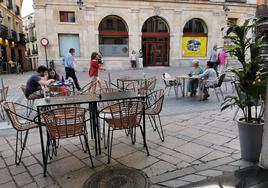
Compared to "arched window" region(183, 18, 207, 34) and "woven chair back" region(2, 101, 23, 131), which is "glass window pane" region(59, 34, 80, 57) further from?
"woven chair back" region(2, 101, 23, 131)

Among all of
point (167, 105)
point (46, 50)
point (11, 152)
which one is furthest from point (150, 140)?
point (46, 50)

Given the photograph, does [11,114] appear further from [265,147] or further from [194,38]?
[194,38]

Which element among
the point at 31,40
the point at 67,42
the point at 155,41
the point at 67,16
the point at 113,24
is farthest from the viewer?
the point at 31,40

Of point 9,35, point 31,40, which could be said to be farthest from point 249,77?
point 31,40

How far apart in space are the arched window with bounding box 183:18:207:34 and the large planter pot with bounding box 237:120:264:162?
19.5 meters

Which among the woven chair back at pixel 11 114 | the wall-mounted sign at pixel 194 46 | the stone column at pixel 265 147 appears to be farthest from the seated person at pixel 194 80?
the wall-mounted sign at pixel 194 46

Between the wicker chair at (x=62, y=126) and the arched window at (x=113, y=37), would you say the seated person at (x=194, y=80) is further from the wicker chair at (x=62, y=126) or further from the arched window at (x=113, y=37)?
the arched window at (x=113, y=37)

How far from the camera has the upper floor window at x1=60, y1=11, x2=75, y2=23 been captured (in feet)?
59.4

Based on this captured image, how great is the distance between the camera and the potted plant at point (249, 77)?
115 inches

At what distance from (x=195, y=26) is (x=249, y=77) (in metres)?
20.2

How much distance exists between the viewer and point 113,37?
19.6 meters

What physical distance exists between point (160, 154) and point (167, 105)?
327cm

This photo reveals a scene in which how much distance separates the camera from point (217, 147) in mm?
3596

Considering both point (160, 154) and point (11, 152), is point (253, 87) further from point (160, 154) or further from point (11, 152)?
point (11, 152)
